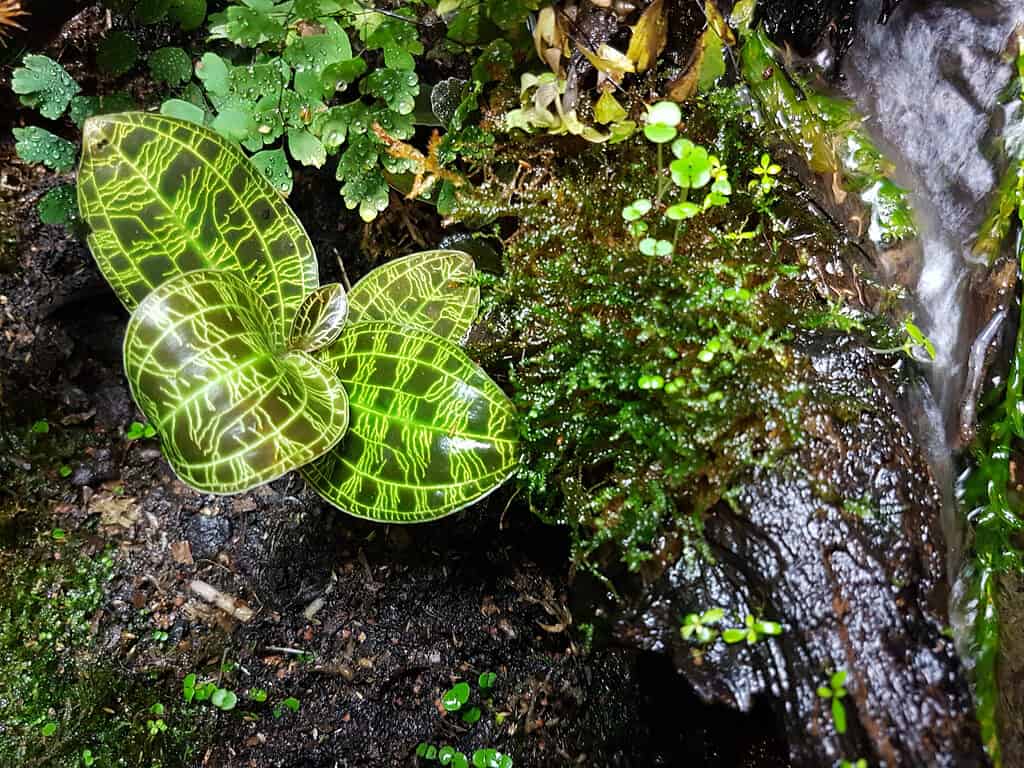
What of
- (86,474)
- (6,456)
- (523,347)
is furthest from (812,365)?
(6,456)

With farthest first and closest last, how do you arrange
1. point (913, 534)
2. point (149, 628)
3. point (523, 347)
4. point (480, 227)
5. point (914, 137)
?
point (149, 628)
point (914, 137)
point (480, 227)
point (523, 347)
point (913, 534)

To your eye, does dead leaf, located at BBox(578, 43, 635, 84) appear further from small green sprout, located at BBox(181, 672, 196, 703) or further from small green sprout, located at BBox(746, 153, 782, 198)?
small green sprout, located at BBox(181, 672, 196, 703)

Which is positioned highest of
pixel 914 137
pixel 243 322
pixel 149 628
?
pixel 914 137

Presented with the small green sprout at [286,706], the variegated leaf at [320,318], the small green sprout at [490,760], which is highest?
the variegated leaf at [320,318]

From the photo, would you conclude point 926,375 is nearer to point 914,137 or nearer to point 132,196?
point 914,137

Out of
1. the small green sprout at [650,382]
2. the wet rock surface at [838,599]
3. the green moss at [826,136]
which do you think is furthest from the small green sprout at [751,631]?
the green moss at [826,136]

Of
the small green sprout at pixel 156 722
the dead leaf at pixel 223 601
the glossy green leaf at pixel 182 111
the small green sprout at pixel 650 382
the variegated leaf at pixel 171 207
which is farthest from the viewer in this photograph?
the dead leaf at pixel 223 601

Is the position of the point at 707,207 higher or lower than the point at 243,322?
higher

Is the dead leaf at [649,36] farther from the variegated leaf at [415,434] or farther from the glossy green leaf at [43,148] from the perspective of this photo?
the glossy green leaf at [43,148]
